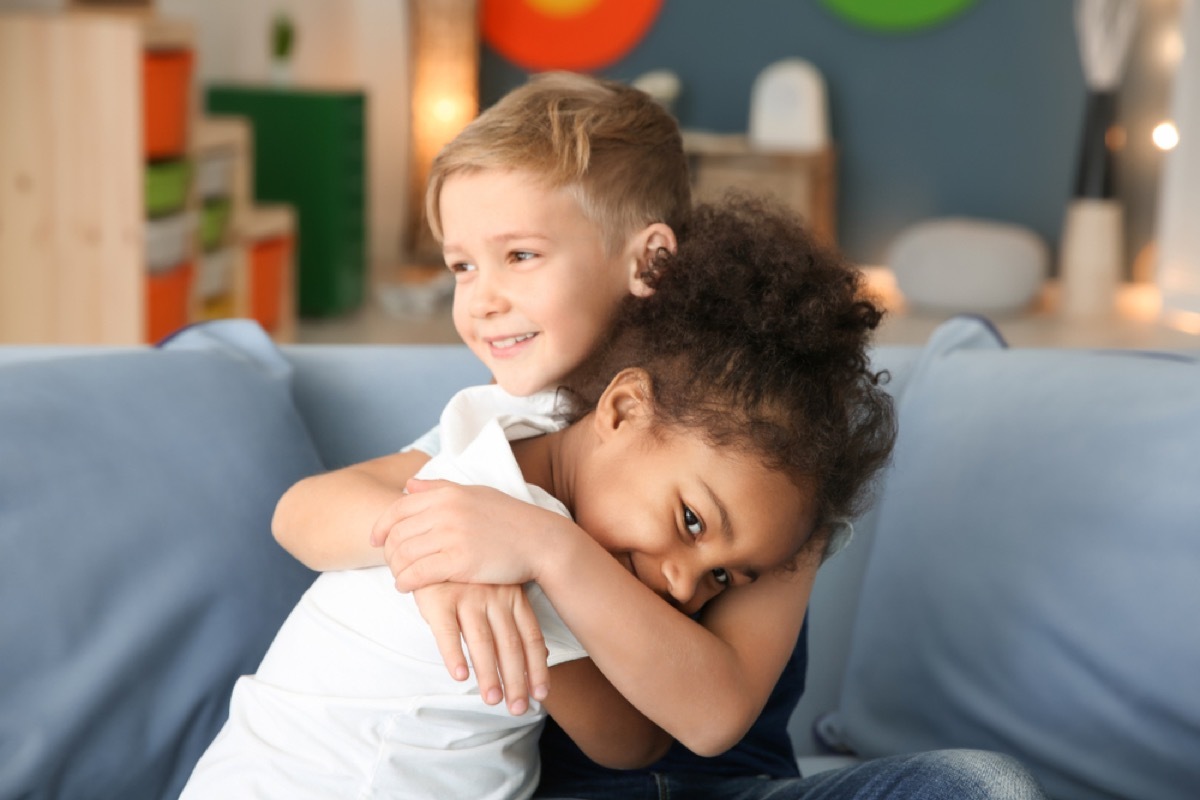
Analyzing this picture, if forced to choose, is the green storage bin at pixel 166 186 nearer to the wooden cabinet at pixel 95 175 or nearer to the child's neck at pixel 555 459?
the wooden cabinet at pixel 95 175

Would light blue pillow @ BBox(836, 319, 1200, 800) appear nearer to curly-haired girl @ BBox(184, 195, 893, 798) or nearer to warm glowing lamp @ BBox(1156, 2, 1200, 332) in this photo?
curly-haired girl @ BBox(184, 195, 893, 798)

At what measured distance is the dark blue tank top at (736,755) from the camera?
3.82 feet

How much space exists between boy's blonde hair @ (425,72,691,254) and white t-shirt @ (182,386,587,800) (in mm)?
244

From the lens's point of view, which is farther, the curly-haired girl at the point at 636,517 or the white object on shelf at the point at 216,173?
the white object on shelf at the point at 216,173

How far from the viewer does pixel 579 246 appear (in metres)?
1.16

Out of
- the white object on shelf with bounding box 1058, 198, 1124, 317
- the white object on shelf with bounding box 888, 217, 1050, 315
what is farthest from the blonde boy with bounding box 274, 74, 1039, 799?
the white object on shelf with bounding box 1058, 198, 1124, 317

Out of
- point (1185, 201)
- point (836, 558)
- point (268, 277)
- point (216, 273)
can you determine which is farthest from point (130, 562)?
point (268, 277)

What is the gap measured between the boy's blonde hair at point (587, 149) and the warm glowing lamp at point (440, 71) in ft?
14.3

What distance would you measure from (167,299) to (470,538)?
303cm

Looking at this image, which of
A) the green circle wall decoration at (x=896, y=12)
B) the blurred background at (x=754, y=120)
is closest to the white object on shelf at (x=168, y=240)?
the blurred background at (x=754, y=120)

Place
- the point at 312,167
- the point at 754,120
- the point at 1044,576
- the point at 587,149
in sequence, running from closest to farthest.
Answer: the point at 587,149 < the point at 1044,576 < the point at 312,167 < the point at 754,120

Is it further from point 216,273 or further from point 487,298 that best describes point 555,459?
point 216,273

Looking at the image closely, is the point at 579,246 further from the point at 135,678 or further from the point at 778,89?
the point at 778,89

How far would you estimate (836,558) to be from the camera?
4.90 feet
